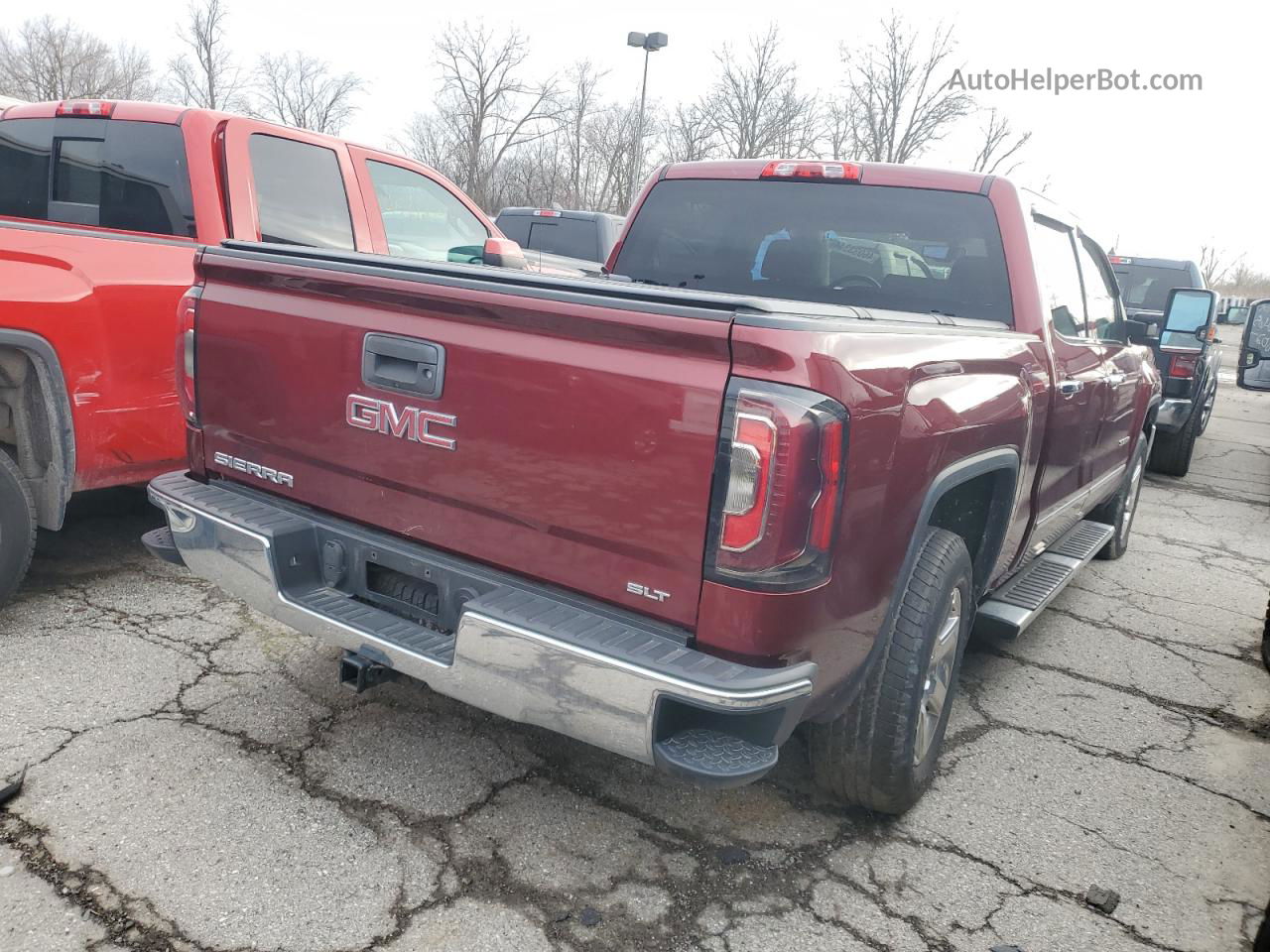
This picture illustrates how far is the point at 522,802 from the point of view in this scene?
9.19ft

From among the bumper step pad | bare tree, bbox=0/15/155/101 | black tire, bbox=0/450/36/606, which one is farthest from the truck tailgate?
bare tree, bbox=0/15/155/101

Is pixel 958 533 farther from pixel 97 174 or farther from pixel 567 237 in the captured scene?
pixel 567 237

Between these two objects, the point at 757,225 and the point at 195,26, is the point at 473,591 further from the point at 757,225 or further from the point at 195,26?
the point at 195,26

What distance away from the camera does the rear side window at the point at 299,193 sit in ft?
14.7

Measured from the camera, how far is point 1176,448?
9.19 meters

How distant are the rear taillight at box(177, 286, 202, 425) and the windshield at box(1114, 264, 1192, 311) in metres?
9.70

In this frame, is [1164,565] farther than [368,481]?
Yes

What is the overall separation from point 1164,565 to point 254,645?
5.50 m

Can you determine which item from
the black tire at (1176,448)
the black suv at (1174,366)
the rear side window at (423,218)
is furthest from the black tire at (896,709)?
the black tire at (1176,448)

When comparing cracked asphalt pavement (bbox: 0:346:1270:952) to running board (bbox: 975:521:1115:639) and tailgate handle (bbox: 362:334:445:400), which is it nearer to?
running board (bbox: 975:521:1115:639)

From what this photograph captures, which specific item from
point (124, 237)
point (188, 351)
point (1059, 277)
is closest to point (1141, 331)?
point (1059, 277)

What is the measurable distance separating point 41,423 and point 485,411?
2306 millimetres

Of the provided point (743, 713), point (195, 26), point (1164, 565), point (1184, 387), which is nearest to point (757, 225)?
point (743, 713)

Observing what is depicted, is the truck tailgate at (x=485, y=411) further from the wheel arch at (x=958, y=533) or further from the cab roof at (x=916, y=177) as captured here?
the cab roof at (x=916, y=177)
